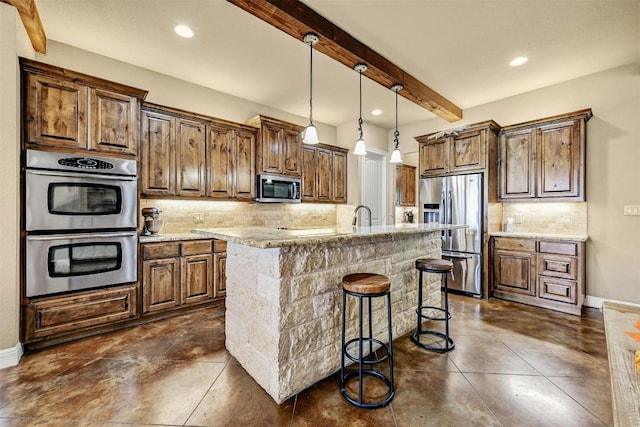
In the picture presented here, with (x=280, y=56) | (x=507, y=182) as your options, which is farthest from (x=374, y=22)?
(x=507, y=182)

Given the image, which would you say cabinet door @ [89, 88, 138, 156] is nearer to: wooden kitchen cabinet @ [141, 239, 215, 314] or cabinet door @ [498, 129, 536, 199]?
wooden kitchen cabinet @ [141, 239, 215, 314]

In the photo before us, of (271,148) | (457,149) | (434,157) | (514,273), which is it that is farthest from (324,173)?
(514,273)

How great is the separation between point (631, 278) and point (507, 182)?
5.69 feet

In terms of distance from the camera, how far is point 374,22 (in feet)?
8.47

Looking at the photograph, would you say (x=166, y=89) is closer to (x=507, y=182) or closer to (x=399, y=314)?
(x=399, y=314)

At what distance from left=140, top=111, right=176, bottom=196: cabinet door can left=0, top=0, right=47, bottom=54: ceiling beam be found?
98cm

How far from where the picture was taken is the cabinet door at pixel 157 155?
325 centimetres

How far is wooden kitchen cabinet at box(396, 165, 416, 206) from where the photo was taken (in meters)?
6.71

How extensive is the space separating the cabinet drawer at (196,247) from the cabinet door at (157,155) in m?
0.68

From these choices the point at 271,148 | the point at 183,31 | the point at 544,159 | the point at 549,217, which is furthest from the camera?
the point at 271,148

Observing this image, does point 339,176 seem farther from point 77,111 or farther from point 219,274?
point 77,111

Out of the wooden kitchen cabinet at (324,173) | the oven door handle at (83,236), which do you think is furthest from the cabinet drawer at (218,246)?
the wooden kitchen cabinet at (324,173)

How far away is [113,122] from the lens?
2.81m

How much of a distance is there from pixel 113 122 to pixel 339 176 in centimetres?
355
